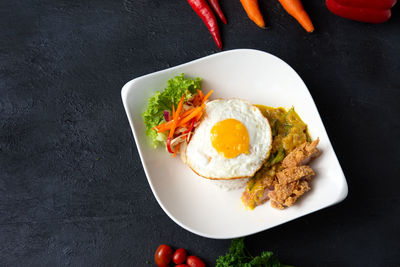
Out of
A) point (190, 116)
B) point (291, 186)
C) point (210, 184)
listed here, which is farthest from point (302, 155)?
point (190, 116)

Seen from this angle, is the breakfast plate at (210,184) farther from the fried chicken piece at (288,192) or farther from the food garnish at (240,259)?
the food garnish at (240,259)

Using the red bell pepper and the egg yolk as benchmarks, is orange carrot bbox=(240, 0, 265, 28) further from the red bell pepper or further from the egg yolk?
the egg yolk

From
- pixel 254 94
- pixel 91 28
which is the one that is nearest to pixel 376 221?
pixel 254 94

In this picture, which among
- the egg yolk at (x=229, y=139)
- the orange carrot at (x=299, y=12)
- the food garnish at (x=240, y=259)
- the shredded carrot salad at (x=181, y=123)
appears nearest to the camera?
the egg yolk at (x=229, y=139)

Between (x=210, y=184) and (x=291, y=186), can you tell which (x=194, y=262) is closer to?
(x=210, y=184)

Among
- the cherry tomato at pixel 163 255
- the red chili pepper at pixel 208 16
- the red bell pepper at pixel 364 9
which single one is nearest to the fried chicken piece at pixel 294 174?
the cherry tomato at pixel 163 255

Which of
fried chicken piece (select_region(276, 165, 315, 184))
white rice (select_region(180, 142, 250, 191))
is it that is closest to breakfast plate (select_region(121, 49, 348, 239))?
white rice (select_region(180, 142, 250, 191))

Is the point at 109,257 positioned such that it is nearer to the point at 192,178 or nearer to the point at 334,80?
the point at 192,178
